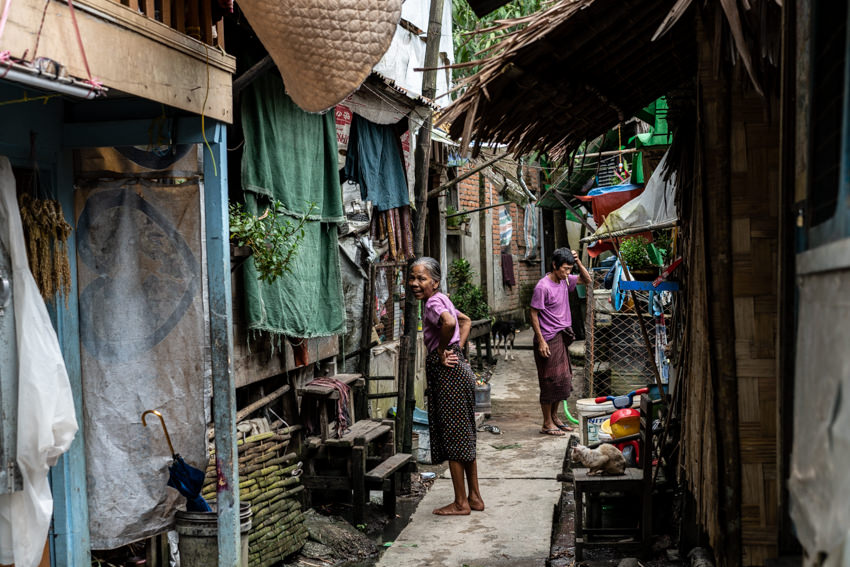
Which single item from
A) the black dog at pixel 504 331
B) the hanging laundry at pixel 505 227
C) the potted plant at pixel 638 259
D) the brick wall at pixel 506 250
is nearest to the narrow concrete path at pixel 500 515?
the potted plant at pixel 638 259

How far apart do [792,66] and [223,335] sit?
2.92 metres

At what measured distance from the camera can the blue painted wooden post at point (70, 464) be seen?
4277mm

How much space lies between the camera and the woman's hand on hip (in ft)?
22.7

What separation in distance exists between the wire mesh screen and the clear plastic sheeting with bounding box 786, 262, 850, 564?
850 cm

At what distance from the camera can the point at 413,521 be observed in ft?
22.4

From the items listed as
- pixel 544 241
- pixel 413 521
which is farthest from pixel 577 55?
pixel 544 241

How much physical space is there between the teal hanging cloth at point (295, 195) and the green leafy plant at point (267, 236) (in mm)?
95

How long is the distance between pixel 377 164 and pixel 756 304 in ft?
16.2

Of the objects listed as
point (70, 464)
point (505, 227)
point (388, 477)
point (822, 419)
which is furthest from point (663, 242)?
point (505, 227)

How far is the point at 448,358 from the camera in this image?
693 cm

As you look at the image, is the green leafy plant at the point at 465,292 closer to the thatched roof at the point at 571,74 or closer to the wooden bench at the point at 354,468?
the wooden bench at the point at 354,468

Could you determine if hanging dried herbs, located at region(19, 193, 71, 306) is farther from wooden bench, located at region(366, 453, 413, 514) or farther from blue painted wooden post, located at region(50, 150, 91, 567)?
wooden bench, located at region(366, 453, 413, 514)

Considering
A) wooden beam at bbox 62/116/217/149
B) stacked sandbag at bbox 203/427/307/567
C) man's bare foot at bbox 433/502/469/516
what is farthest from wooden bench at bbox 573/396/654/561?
wooden beam at bbox 62/116/217/149

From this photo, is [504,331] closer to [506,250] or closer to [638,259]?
[506,250]
